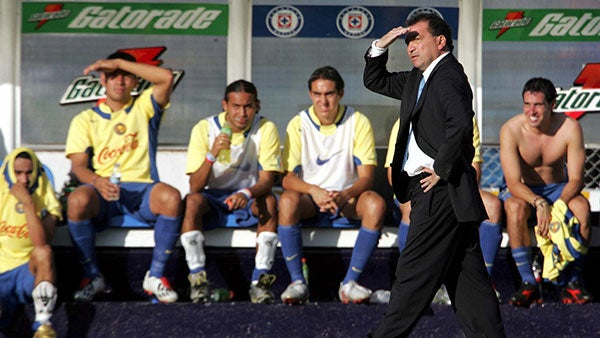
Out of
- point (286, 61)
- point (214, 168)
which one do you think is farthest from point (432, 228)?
point (286, 61)

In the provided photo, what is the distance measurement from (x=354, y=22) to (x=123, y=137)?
1.90 m

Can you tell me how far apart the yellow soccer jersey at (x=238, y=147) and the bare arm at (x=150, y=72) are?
291 millimetres

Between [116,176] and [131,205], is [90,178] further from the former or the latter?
[131,205]

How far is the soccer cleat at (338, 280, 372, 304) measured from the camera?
23.5ft

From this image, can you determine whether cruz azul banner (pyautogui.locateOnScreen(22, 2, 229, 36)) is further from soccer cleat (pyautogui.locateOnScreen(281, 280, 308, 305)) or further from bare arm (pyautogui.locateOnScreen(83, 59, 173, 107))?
soccer cleat (pyautogui.locateOnScreen(281, 280, 308, 305))

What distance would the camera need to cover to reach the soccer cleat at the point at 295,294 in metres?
7.11

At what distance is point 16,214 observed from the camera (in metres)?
7.17

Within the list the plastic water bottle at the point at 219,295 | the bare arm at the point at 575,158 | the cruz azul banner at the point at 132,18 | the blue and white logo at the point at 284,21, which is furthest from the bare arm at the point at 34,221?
the bare arm at the point at 575,158

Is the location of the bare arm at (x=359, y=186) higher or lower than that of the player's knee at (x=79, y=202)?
higher

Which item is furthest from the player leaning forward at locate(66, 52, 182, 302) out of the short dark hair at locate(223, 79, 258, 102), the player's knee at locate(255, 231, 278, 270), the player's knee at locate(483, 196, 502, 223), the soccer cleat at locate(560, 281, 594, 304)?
the soccer cleat at locate(560, 281, 594, 304)

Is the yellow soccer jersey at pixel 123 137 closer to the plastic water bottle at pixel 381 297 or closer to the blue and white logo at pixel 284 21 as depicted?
the blue and white logo at pixel 284 21

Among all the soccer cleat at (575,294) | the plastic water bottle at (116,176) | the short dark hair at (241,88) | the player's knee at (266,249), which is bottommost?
the soccer cleat at (575,294)

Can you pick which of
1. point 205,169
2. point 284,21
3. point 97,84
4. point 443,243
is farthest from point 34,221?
point 443,243

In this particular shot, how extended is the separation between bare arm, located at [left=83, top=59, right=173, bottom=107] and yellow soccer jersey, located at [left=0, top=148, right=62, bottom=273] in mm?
715
